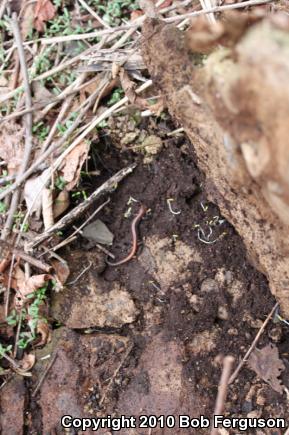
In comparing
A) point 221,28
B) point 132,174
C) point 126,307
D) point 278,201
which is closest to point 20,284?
point 126,307

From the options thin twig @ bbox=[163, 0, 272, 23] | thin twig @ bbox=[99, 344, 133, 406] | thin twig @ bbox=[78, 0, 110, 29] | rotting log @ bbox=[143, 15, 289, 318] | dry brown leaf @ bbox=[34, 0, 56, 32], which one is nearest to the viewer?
rotting log @ bbox=[143, 15, 289, 318]

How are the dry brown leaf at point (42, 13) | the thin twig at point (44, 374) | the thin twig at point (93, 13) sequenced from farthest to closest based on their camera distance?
the dry brown leaf at point (42, 13), the thin twig at point (93, 13), the thin twig at point (44, 374)

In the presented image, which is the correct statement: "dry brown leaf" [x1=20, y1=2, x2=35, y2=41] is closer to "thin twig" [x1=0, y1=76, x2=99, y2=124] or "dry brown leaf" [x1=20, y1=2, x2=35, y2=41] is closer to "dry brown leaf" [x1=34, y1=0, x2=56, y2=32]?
"dry brown leaf" [x1=34, y1=0, x2=56, y2=32]

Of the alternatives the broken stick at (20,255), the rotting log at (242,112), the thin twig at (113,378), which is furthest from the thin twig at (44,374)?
the rotting log at (242,112)

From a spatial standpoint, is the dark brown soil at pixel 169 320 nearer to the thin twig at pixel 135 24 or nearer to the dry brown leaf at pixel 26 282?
the dry brown leaf at pixel 26 282

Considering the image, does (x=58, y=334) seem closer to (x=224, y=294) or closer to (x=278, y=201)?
(x=224, y=294)

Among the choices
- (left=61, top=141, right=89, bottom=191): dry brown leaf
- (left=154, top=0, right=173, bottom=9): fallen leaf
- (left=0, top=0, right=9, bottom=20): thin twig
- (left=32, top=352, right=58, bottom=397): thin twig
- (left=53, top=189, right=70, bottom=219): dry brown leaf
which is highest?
(left=0, top=0, right=9, bottom=20): thin twig

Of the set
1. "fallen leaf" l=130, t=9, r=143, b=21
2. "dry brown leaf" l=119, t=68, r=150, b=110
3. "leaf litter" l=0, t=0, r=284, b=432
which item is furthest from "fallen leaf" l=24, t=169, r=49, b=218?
"fallen leaf" l=130, t=9, r=143, b=21
